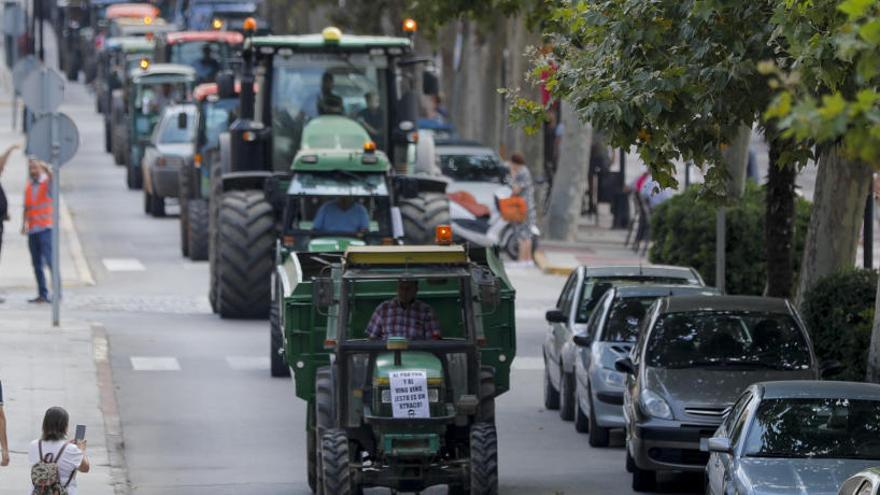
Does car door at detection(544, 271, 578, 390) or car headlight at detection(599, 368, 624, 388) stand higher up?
car headlight at detection(599, 368, 624, 388)

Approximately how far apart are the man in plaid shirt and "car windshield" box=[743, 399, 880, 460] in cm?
260

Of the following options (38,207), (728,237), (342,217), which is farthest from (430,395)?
(38,207)

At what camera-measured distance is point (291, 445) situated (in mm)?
18375

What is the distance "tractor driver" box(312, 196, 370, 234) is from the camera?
2356cm

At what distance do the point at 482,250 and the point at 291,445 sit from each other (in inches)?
103

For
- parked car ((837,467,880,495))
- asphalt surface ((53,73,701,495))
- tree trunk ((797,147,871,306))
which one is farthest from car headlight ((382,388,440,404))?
tree trunk ((797,147,871,306))

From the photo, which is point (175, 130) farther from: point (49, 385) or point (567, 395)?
point (567, 395)

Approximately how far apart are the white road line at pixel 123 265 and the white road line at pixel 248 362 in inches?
370

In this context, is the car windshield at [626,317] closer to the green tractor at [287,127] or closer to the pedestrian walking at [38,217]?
the green tractor at [287,127]

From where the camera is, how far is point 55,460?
1219cm

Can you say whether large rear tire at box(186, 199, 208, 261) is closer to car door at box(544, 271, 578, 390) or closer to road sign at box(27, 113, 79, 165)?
road sign at box(27, 113, 79, 165)

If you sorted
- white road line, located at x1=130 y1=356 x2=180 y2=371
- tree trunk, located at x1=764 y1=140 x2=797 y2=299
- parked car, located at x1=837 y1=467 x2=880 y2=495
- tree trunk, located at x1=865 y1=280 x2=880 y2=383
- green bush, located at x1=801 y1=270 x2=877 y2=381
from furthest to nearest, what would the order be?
white road line, located at x1=130 y1=356 x2=180 y2=371
tree trunk, located at x1=764 y1=140 x2=797 y2=299
green bush, located at x1=801 y1=270 x2=877 y2=381
tree trunk, located at x1=865 y1=280 x2=880 y2=383
parked car, located at x1=837 y1=467 x2=880 y2=495

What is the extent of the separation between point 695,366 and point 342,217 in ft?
25.7

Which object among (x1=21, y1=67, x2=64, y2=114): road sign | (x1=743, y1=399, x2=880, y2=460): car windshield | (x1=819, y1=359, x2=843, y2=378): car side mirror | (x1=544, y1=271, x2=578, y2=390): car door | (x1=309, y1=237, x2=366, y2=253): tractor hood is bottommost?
(x1=544, y1=271, x2=578, y2=390): car door
